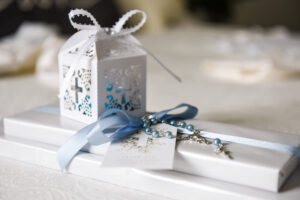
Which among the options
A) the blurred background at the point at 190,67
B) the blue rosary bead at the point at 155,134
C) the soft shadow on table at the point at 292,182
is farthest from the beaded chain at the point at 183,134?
the blurred background at the point at 190,67

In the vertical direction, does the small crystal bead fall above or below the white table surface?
above

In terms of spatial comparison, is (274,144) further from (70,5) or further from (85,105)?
(70,5)

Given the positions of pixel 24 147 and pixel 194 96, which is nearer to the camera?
pixel 24 147

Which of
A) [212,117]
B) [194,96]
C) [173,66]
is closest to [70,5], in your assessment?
[173,66]

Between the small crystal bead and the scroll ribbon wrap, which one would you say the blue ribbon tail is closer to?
the small crystal bead

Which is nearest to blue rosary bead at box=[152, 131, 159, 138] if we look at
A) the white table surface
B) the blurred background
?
the white table surface

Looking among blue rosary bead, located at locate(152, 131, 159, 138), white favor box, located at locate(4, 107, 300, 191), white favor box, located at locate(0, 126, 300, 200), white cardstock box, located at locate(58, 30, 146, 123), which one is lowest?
white favor box, located at locate(0, 126, 300, 200)
